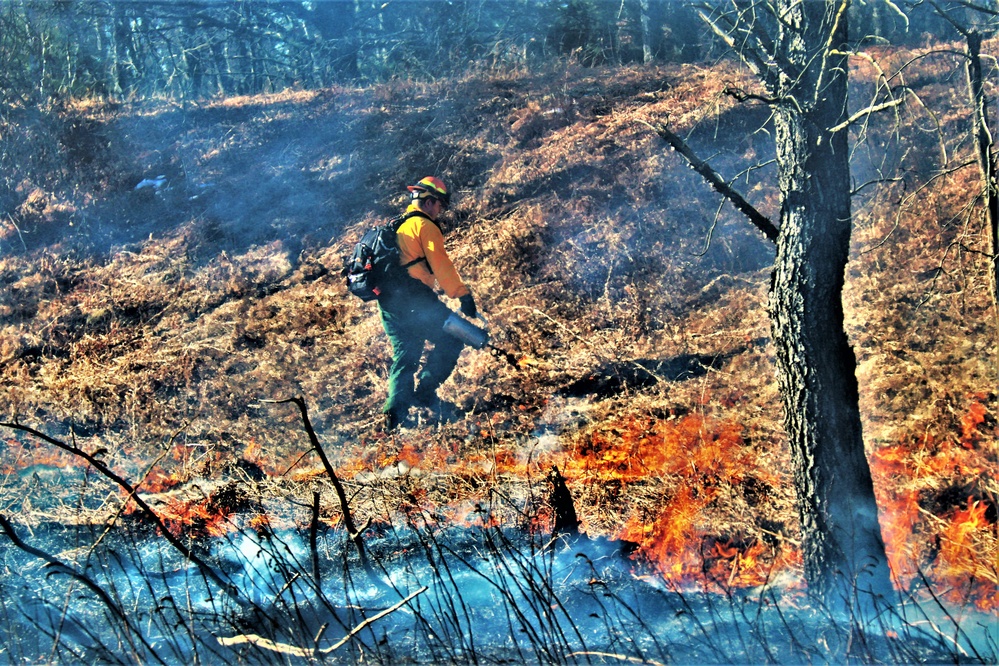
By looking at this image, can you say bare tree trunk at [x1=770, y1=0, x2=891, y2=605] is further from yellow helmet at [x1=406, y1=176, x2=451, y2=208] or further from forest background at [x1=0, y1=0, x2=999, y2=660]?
yellow helmet at [x1=406, y1=176, x2=451, y2=208]

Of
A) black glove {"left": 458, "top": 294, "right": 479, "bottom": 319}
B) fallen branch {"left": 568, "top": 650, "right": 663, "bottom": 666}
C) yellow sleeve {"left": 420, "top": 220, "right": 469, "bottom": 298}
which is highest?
yellow sleeve {"left": 420, "top": 220, "right": 469, "bottom": 298}

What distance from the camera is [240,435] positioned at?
15.6ft

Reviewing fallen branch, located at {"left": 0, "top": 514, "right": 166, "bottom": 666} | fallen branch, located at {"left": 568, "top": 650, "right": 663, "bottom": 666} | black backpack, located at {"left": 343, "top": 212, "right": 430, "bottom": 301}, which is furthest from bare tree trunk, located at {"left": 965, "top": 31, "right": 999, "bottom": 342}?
fallen branch, located at {"left": 0, "top": 514, "right": 166, "bottom": 666}

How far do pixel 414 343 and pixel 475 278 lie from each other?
1.74 ft

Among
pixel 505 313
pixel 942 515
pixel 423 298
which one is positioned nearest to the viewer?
pixel 942 515

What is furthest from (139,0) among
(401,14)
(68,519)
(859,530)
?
(859,530)

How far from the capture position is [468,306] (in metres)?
4.82

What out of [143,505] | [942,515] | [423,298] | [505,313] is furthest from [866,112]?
[143,505]

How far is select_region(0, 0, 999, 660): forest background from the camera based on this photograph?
4254 mm

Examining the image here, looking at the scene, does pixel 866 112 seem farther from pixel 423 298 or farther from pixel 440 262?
pixel 423 298

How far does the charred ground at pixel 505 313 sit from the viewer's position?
4.25m

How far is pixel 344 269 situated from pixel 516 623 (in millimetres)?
2324

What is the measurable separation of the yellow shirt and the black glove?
0.03 m

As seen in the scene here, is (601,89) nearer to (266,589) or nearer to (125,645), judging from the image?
(266,589)
